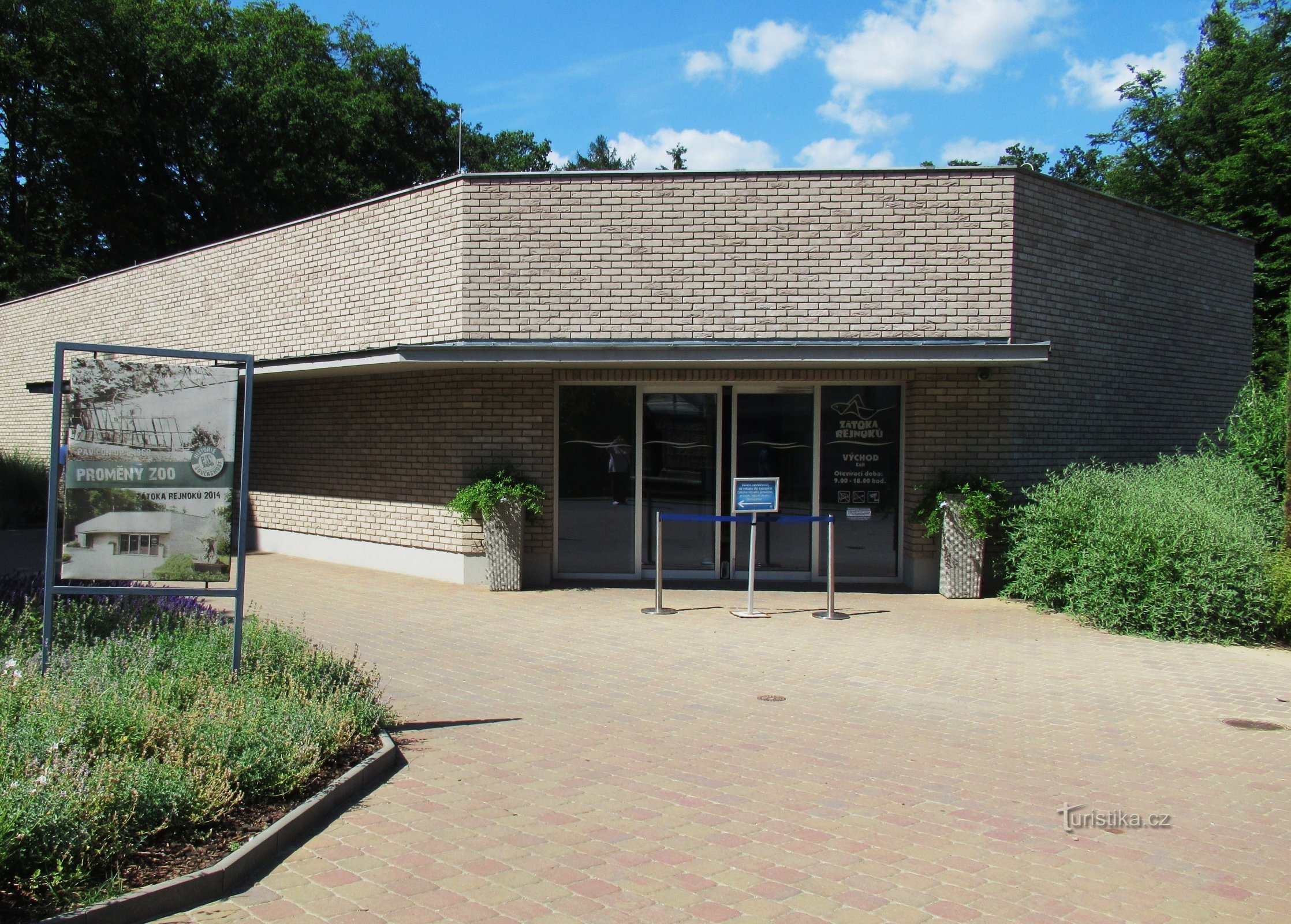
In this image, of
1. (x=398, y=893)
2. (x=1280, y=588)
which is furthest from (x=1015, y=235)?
(x=398, y=893)

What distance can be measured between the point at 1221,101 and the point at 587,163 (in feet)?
160

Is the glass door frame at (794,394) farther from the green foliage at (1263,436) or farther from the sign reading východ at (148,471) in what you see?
the sign reading východ at (148,471)

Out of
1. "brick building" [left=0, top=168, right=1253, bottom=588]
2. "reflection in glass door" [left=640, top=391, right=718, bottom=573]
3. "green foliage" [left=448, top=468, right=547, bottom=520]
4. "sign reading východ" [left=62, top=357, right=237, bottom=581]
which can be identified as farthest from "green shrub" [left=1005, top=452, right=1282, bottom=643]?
"sign reading východ" [left=62, top=357, right=237, bottom=581]

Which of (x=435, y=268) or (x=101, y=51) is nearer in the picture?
(x=435, y=268)

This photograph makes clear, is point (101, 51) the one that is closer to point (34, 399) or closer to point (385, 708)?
point (34, 399)

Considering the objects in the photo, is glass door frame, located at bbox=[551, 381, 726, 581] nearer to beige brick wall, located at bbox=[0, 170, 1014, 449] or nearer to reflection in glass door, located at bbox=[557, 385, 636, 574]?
reflection in glass door, located at bbox=[557, 385, 636, 574]

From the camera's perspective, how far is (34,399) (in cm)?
2328

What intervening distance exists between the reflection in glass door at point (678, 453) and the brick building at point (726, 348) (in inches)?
1.0

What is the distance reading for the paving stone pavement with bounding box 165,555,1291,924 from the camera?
4.21 m

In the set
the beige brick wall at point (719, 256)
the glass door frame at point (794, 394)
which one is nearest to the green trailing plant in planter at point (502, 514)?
the beige brick wall at point (719, 256)

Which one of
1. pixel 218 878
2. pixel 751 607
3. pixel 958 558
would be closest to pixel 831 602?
pixel 751 607

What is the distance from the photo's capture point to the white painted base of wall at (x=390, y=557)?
1280 centimetres

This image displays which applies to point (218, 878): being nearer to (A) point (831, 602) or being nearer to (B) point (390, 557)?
(A) point (831, 602)
